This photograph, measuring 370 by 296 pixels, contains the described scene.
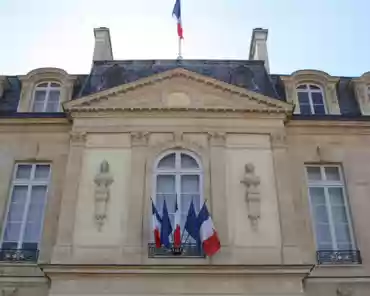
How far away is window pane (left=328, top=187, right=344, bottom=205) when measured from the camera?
12773 millimetres

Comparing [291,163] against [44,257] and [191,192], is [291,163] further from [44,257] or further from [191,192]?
[44,257]

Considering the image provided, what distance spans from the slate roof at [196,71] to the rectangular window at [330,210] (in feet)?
5.74

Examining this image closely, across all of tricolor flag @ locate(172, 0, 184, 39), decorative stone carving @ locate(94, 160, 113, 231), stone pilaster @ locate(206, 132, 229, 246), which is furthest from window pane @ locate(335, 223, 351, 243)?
tricolor flag @ locate(172, 0, 184, 39)

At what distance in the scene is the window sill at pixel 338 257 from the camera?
11.7 meters

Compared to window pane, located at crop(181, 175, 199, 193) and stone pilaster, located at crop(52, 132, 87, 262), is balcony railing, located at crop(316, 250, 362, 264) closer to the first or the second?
window pane, located at crop(181, 175, 199, 193)

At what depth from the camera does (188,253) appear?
37.2ft

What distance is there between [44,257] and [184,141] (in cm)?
401

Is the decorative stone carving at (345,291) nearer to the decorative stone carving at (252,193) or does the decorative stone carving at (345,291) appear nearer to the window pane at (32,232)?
the decorative stone carving at (252,193)

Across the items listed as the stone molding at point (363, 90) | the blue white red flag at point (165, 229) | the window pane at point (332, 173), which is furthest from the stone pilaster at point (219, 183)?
the stone molding at point (363, 90)

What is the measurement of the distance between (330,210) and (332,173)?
Answer: 103 cm

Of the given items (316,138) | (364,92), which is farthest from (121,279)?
(364,92)

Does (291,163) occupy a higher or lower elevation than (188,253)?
higher

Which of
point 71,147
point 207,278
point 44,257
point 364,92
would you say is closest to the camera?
point 207,278

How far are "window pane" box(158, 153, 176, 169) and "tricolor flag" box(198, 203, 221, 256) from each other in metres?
1.66
